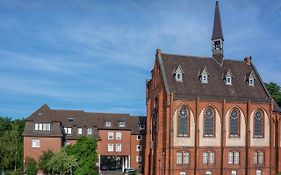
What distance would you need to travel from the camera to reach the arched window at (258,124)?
63.1 metres

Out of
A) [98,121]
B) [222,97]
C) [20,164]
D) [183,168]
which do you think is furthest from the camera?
[98,121]

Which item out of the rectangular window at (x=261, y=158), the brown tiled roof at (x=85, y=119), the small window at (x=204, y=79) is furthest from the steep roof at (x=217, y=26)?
the brown tiled roof at (x=85, y=119)

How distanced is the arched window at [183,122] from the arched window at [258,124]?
12125mm

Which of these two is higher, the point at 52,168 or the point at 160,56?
the point at 160,56

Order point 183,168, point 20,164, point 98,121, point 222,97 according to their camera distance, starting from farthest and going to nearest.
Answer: point 98,121 → point 20,164 → point 222,97 → point 183,168

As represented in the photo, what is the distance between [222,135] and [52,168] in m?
26.6

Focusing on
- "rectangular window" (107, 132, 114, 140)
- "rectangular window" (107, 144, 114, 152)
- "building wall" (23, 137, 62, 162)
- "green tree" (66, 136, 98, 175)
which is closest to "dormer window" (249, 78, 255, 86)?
"green tree" (66, 136, 98, 175)

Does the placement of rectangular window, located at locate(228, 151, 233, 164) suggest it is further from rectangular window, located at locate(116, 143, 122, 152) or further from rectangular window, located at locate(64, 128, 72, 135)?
rectangular window, located at locate(64, 128, 72, 135)

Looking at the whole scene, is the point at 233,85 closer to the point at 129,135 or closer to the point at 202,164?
the point at 202,164

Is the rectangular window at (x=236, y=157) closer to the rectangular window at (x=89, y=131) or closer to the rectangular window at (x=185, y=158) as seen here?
the rectangular window at (x=185, y=158)

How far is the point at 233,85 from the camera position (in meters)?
64.4

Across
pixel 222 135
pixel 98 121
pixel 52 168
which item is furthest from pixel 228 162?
pixel 98 121

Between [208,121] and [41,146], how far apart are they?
97.3ft

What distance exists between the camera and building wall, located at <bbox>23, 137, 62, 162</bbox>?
68.8 m
